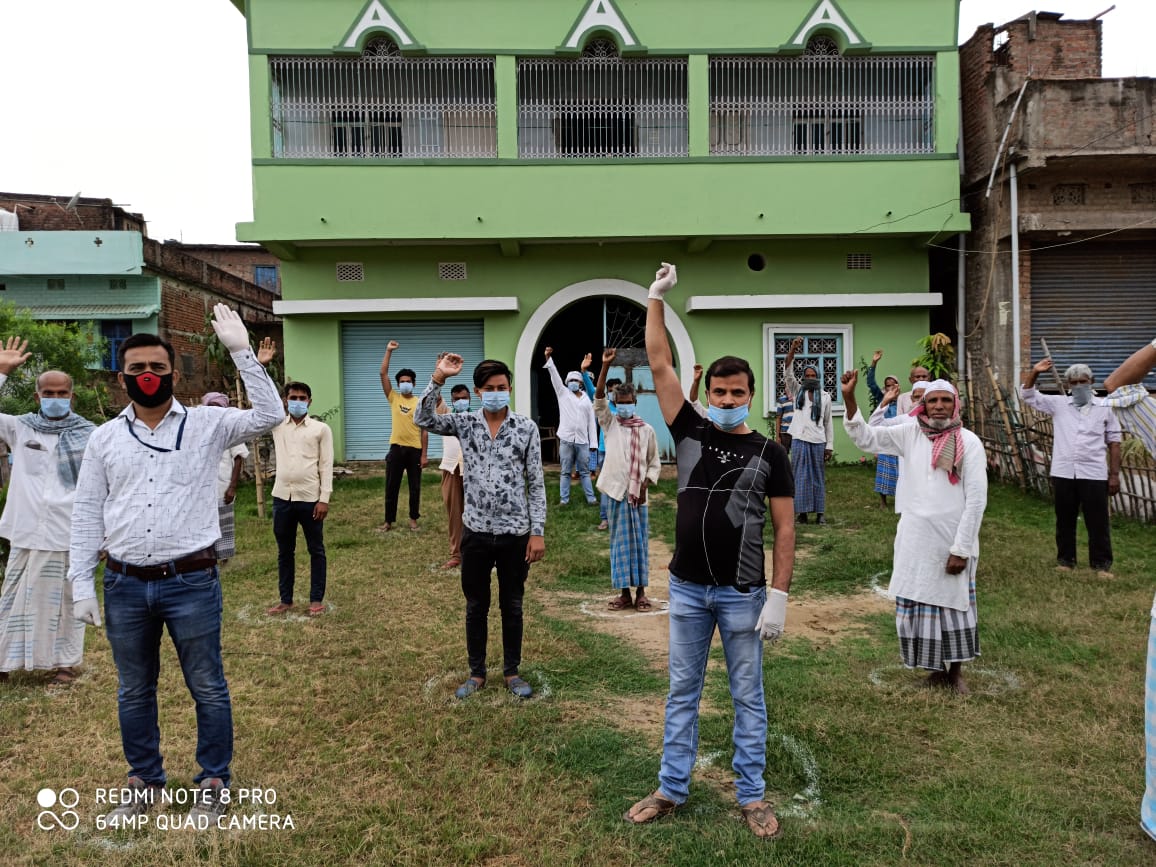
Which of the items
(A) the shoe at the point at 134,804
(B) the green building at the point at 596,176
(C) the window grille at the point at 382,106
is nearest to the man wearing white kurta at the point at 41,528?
(A) the shoe at the point at 134,804

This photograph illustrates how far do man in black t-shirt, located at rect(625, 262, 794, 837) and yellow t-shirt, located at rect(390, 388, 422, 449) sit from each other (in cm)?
663

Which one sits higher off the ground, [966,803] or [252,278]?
[252,278]

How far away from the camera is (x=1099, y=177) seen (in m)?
13.8

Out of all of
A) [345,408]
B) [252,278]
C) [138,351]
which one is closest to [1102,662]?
[138,351]

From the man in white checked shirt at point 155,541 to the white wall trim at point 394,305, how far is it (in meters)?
11.6

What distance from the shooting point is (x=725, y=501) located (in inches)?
137

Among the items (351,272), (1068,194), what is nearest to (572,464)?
(351,272)

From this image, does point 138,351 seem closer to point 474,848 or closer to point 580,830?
point 474,848

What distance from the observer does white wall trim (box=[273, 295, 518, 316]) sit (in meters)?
15.0

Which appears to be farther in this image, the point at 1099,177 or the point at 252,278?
the point at 252,278

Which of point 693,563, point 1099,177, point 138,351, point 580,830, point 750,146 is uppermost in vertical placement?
point 750,146

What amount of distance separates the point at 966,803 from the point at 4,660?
212 inches

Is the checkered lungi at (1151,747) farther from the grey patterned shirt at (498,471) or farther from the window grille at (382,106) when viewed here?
the window grille at (382,106)

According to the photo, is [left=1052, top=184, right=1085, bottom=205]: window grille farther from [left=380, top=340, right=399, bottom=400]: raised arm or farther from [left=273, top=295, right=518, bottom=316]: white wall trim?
[left=380, top=340, right=399, bottom=400]: raised arm
